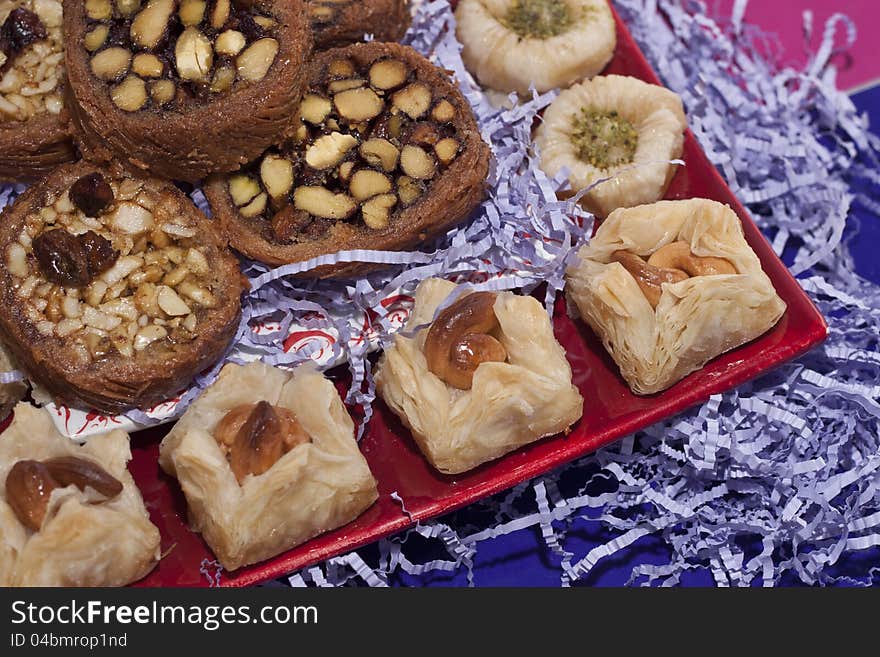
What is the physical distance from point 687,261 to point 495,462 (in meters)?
0.83

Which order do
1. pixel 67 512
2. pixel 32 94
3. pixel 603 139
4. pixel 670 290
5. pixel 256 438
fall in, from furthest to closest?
pixel 603 139, pixel 32 94, pixel 670 290, pixel 256 438, pixel 67 512

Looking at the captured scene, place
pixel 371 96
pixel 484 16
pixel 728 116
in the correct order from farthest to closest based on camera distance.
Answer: pixel 728 116, pixel 484 16, pixel 371 96

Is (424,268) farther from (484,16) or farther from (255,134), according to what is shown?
(484,16)

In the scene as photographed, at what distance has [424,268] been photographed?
128 inches

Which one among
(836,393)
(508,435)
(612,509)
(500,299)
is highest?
(500,299)

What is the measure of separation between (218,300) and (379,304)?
48cm

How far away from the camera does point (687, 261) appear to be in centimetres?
325

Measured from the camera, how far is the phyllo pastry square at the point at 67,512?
2.73 meters

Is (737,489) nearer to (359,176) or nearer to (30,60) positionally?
(359,176)

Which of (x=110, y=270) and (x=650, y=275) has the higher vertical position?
(x=110, y=270)

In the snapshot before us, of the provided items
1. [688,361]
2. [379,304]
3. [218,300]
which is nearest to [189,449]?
[218,300]

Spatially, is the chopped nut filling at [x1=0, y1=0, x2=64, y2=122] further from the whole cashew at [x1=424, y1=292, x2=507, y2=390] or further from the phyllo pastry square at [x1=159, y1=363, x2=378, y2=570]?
the whole cashew at [x1=424, y1=292, x2=507, y2=390]

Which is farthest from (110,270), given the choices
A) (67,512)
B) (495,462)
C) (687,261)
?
(687,261)

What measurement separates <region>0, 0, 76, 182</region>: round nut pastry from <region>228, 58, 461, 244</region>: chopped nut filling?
1.83 ft
